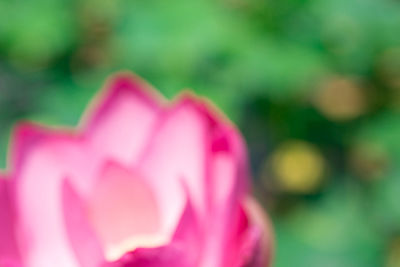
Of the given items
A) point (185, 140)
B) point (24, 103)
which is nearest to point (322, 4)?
point (24, 103)

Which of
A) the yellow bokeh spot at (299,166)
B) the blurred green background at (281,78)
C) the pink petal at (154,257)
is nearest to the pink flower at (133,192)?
the pink petal at (154,257)

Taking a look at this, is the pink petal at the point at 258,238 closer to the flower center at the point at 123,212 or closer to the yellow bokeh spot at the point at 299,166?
the flower center at the point at 123,212

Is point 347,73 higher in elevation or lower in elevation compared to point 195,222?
lower

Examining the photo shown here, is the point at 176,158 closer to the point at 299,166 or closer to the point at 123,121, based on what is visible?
the point at 123,121

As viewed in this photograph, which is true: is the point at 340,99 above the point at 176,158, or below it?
below

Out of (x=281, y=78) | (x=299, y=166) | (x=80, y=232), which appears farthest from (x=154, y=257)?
(x=299, y=166)

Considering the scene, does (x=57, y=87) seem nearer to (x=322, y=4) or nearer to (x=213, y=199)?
(x=322, y=4)
